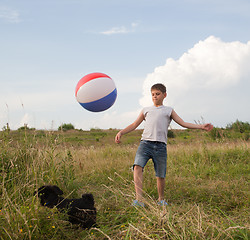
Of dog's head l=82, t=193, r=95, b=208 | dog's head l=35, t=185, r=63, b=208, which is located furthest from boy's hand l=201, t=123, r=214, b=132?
dog's head l=35, t=185, r=63, b=208

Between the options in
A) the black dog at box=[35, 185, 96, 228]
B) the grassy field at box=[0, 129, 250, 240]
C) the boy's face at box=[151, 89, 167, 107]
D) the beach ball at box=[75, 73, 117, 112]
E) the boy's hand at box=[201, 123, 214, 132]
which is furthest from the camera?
the beach ball at box=[75, 73, 117, 112]

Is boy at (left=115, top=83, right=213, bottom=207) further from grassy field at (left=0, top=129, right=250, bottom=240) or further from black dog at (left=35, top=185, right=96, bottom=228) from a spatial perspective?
black dog at (left=35, top=185, right=96, bottom=228)

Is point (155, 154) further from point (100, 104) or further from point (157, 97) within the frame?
point (100, 104)

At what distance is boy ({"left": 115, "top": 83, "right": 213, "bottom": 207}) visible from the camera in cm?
417

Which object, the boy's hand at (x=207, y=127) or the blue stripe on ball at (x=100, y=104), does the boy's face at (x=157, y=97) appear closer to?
the boy's hand at (x=207, y=127)

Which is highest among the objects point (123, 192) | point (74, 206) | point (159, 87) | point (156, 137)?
point (159, 87)

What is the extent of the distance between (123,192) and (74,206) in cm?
153

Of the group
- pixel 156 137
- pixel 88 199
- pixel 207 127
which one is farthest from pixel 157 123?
pixel 88 199

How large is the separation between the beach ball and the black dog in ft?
12.0

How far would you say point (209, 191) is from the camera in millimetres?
5004

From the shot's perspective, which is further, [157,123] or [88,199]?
[157,123]

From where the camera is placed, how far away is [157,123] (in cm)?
427

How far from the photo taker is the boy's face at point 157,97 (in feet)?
14.3

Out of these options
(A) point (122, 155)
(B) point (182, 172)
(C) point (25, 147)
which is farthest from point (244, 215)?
(A) point (122, 155)
